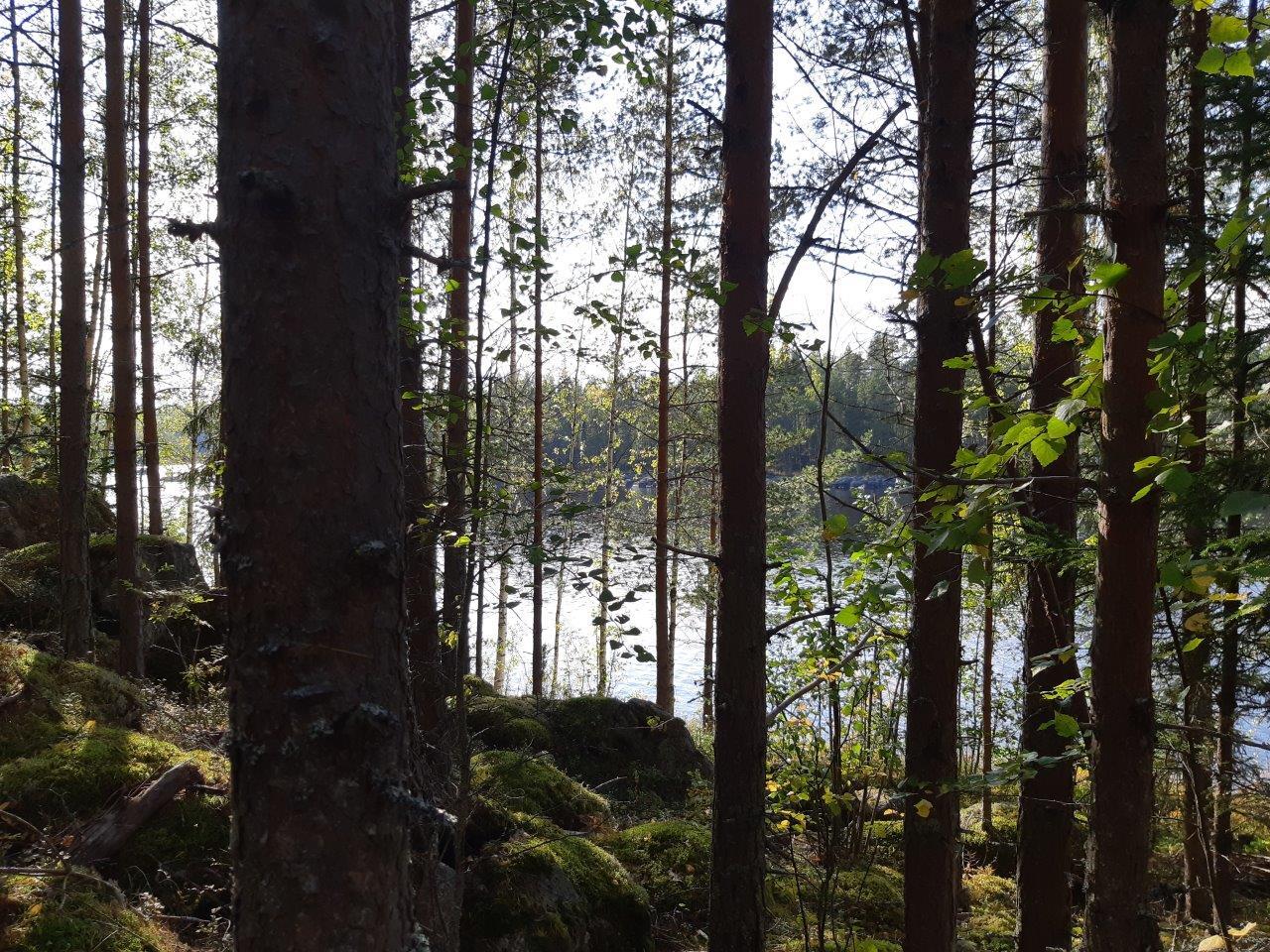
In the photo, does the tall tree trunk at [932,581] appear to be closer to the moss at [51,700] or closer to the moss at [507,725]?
the moss at [51,700]

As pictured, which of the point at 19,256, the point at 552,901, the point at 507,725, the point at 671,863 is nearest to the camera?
the point at 552,901

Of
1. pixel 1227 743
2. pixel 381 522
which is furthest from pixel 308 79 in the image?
pixel 1227 743

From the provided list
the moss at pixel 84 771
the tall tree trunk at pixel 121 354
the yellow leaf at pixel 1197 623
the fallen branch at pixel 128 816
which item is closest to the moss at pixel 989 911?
the yellow leaf at pixel 1197 623

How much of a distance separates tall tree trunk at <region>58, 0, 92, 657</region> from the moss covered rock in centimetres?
466

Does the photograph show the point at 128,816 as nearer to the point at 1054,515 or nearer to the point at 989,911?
the point at 1054,515

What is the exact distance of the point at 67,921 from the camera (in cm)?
254

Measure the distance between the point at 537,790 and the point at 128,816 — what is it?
9.17 feet

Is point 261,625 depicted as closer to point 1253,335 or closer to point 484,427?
point 484,427

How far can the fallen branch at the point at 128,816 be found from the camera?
11.0 ft

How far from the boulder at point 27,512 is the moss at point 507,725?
16.5 feet

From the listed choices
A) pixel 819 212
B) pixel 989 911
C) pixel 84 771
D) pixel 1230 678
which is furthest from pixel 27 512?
pixel 1230 678

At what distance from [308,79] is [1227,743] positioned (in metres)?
6.71

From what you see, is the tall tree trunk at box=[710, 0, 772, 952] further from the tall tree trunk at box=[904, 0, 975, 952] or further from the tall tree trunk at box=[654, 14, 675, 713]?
the tall tree trunk at box=[654, 14, 675, 713]

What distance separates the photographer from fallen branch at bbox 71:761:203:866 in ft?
11.0
